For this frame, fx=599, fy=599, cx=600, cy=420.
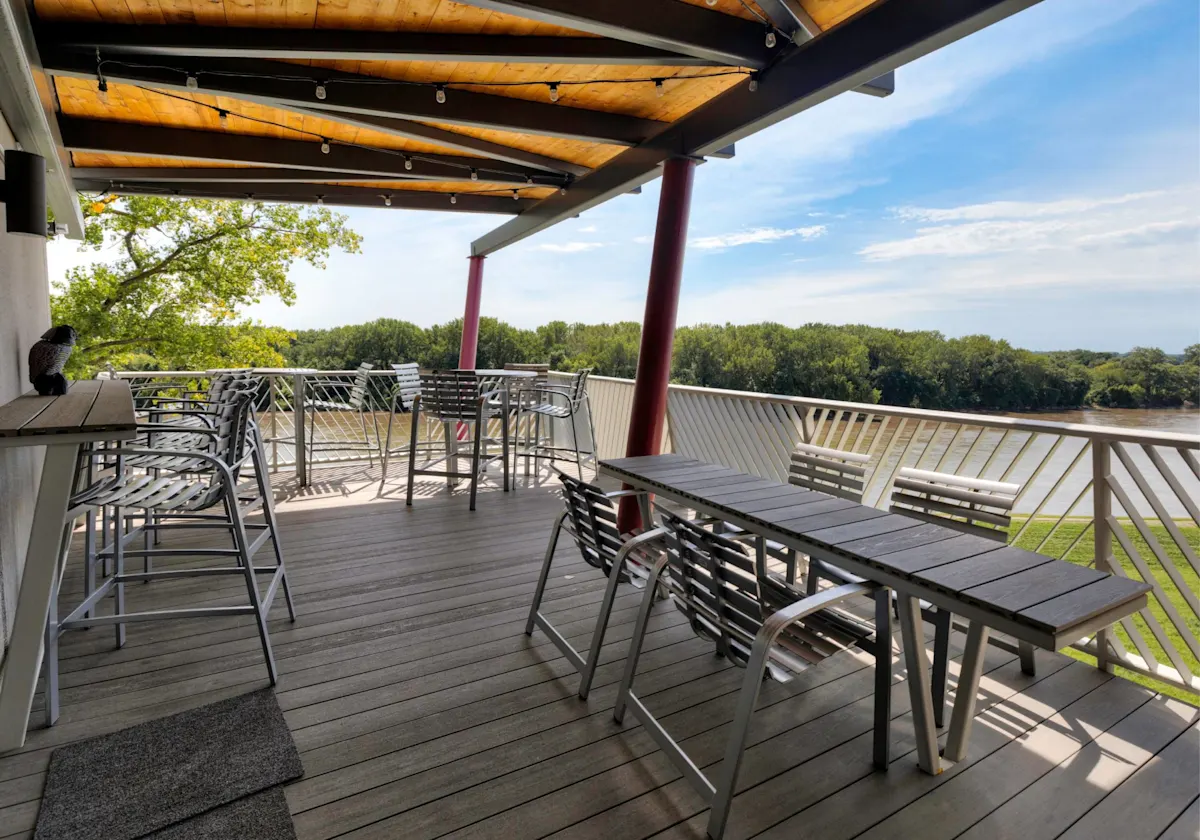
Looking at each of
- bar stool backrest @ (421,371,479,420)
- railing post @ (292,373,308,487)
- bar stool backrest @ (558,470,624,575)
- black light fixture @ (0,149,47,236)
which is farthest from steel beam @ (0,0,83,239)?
bar stool backrest @ (421,371,479,420)

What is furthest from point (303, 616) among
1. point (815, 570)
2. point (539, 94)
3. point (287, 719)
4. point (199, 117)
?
point (199, 117)

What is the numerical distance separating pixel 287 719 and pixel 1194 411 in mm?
5258

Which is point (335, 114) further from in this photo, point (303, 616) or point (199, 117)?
point (303, 616)

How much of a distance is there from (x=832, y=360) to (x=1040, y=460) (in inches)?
260

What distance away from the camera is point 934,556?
1.77 m

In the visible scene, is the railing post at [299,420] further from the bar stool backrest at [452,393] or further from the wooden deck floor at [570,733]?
the wooden deck floor at [570,733]

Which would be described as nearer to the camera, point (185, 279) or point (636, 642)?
point (636, 642)

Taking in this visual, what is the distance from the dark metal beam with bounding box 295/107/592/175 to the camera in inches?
161

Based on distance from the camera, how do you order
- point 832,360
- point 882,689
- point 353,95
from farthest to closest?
point 832,360 → point 353,95 → point 882,689

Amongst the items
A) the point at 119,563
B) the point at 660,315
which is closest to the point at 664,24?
the point at 660,315

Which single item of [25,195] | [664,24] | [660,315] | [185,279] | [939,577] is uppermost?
[664,24]

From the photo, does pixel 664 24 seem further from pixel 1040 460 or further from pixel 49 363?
pixel 49 363

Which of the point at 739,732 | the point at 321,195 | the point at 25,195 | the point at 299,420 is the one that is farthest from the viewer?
the point at 321,195

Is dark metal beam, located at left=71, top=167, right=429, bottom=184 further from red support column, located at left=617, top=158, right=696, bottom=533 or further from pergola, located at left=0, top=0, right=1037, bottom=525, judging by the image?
red support column, located at left=617, top=158, right=696, bottom=533
